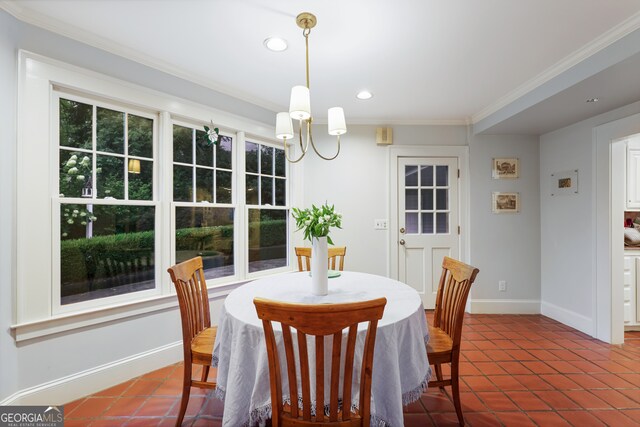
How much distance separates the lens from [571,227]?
10.9ft

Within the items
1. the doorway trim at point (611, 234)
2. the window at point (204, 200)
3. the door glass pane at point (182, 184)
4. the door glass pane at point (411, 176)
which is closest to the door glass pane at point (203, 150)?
the window at point (204, 200)

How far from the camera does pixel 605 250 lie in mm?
2936

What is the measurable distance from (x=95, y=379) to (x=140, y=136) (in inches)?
70.8

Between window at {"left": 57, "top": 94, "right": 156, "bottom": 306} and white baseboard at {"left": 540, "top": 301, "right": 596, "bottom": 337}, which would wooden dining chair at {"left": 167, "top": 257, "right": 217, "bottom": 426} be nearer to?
window at {"left": 57, "top": 94, "right": 156, "bottom": 306}

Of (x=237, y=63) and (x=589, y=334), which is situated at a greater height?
(x=237, y=63)

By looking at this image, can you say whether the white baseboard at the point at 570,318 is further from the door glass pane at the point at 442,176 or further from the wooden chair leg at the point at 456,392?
the wooden chair leg at the point at 456,392

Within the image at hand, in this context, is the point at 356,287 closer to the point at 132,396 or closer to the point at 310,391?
the point at 310,391

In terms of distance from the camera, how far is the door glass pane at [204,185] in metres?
2.85

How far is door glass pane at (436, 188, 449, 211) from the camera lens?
12.8ft

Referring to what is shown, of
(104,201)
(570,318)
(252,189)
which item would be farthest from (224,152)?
(570,318)

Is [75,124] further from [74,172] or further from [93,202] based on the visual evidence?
[93,202]

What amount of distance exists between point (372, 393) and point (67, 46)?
2.74 metres

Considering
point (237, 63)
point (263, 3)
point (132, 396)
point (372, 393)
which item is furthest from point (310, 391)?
point (237, 63)

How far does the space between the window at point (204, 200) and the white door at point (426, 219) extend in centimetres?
207
